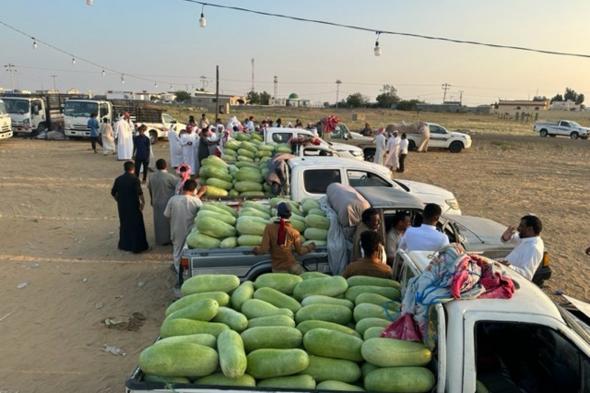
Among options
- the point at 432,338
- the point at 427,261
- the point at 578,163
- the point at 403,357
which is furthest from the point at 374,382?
the point at 578,163

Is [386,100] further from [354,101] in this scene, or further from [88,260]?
[88,260]

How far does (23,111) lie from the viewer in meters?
27.2

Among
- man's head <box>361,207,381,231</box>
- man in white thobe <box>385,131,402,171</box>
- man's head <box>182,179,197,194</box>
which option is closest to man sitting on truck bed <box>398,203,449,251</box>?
man's head <box>361,207,381,231</box>

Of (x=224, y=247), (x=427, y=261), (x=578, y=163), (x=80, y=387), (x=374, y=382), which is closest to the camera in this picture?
(x=374, y=382)

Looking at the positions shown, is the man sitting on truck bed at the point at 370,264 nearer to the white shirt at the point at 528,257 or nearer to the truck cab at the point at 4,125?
the white shirt at the point at 528,257

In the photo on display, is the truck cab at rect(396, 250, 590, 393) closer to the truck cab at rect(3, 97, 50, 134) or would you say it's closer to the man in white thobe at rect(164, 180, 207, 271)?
the man in white thobe at rect(164, 180, 207, 271)

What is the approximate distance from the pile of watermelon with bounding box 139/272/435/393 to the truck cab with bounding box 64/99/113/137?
78.9 ft

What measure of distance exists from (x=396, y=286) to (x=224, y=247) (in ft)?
7.74

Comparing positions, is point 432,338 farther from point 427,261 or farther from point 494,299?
point 427,261

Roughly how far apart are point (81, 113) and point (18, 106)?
4763 millimetres

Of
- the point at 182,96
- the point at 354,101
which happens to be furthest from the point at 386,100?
the point at 182,96

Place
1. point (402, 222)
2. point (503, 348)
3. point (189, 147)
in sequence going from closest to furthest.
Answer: point (503, 348)
point (402, 222)
point (189, 147)

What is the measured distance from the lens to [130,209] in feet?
27.9

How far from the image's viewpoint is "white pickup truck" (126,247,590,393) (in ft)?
9.46
